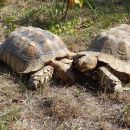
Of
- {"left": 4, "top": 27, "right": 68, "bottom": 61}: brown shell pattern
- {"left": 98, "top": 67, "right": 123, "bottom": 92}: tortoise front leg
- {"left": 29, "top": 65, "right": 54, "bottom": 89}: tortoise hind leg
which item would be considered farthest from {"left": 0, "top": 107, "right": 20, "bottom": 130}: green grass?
{"left": 98, "top": 67, "right": 123, "bottom": 92}: tortoise front leg

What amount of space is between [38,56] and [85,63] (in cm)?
69

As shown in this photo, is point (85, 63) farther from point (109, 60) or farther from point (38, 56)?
point (38, 56)

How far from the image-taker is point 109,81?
17.0 feet

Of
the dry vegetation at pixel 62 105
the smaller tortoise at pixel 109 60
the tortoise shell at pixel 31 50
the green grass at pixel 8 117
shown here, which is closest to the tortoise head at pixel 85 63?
the smaller tortoise at pixel 109 60

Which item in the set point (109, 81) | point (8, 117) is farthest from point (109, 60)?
point (8, 117)

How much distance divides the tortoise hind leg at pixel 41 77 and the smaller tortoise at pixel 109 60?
35cm

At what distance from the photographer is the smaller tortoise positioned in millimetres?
5180

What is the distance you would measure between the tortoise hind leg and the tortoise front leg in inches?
25.2

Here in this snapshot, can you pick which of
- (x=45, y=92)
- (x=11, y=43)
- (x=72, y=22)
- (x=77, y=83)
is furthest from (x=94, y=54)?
(x=72, y=22)

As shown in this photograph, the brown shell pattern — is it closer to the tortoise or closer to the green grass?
the tortoise

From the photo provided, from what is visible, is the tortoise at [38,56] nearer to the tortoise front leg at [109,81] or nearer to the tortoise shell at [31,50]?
the tortoise shell at [31,50]

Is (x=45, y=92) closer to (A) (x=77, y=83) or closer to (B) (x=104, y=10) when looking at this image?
(A) (x=77, y=83)

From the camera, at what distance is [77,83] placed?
5461 millimetres

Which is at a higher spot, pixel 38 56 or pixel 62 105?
pixel 38 56
